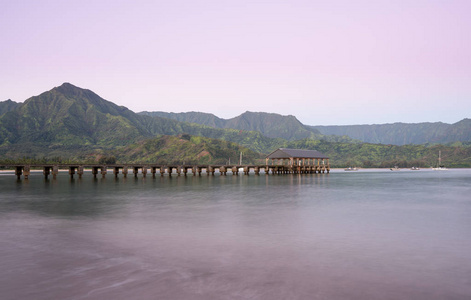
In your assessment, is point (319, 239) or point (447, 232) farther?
point (447, 232)

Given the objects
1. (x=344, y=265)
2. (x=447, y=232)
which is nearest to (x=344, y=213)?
(x=447, y=232)

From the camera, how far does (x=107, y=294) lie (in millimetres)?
9461

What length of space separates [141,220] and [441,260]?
1570 cm

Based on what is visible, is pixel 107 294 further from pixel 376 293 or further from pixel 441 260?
pixel 441 260

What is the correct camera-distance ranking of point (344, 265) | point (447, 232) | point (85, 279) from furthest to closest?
point (447, 232) < point (344, 265) < point (85, 279)

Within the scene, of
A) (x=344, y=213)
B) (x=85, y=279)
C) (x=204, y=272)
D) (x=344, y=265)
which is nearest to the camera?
(x=85, y=279)

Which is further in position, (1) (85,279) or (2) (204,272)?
(2) (204,272)

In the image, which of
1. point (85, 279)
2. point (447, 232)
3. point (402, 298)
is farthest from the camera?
point (447, 232)

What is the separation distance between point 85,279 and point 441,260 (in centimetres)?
1154

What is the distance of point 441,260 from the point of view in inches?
522

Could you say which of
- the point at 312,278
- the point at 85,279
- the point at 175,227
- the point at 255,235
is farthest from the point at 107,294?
the point at 175,227

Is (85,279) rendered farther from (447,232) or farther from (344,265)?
(447,232)

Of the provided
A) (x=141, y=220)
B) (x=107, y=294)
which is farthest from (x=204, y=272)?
(x=141, y=220)

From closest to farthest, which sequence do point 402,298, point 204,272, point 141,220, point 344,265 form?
point 402,298, point 204,272, point 344,265, point 141,220
